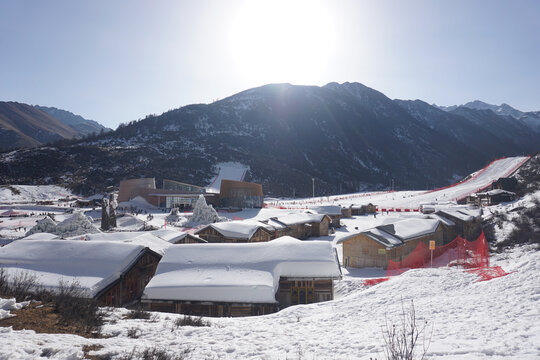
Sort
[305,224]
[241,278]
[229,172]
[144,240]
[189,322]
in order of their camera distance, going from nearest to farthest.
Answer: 1. [189,322]
2. [241,278]
3. [144,240]
4. [305,224]
5. [229,172]

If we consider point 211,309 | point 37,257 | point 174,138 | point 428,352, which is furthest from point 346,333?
point 174,138

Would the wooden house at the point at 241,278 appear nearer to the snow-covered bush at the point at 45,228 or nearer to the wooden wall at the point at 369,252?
the wooden wall at the point at 369,252

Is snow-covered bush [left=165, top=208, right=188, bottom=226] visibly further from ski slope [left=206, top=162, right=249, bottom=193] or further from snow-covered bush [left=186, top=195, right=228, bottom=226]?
ski slope [left=206, top=162, right=249, bottom=193]

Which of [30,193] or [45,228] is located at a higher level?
[30,193]

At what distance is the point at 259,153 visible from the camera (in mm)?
140000

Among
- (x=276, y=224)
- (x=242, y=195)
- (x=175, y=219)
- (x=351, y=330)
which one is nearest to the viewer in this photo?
(x=351, y=330)

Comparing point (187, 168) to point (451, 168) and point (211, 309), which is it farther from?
point (451, 168)

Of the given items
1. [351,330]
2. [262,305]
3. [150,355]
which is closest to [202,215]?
[262,305]

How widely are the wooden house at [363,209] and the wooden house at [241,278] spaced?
140 feet

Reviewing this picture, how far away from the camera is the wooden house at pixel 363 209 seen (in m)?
58.1

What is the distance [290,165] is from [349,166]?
35.6 meters

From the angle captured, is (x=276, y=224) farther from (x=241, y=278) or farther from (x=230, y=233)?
(x=241, y=278)

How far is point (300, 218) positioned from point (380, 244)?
1481 cm

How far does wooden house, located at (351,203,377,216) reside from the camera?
58.1 meters
